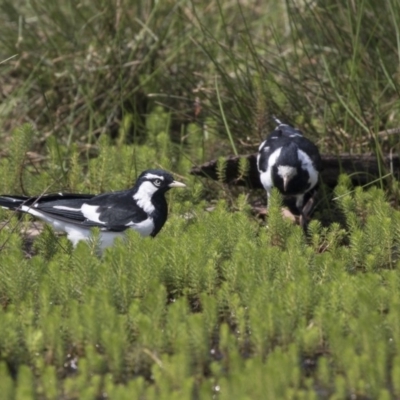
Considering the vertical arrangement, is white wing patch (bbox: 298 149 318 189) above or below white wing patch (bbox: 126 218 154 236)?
above

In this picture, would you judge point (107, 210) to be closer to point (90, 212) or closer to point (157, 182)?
point (90, 212)

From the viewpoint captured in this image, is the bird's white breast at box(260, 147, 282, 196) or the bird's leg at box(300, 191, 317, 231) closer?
the bird's white breast at box(260, 147, 282, 196)

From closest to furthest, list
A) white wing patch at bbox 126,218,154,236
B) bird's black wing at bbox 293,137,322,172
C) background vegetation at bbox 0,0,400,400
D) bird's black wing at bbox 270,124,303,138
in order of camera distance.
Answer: background vegetation at bbox 0,0,400,400 → white wing patch at bbox 126,218,154,236 → bird's black wing at bbox 293,137,322,172 → bird's black wing at bbox 270,124,303,138

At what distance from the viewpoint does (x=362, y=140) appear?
7750 mm

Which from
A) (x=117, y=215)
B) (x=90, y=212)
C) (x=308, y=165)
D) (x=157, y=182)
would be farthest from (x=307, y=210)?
(x=90, y=212)

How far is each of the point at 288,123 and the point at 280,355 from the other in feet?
12.4

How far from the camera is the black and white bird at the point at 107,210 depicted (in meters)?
6.48

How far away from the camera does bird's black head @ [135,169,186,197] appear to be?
21.7 ft

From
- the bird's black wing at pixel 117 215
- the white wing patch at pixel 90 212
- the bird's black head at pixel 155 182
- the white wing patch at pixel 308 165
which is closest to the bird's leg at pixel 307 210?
the white wing patch at pixel 308 165

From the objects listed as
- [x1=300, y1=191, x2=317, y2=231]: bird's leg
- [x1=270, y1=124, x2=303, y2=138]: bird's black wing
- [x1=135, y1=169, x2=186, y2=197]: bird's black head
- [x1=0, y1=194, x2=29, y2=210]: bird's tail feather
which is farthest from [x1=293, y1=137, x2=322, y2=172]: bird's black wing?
[x1=0, y1=194, x2=29, y2=210]: bird's tail feather

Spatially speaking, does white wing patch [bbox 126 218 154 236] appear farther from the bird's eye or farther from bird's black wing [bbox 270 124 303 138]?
bird's black wing [bbox 270 124 303 138]

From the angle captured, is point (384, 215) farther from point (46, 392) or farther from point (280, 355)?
point (46, 392)

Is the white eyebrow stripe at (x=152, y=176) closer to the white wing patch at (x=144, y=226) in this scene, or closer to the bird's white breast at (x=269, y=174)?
the white wing patch at (x=144, y=226)

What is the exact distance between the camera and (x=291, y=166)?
718cm
